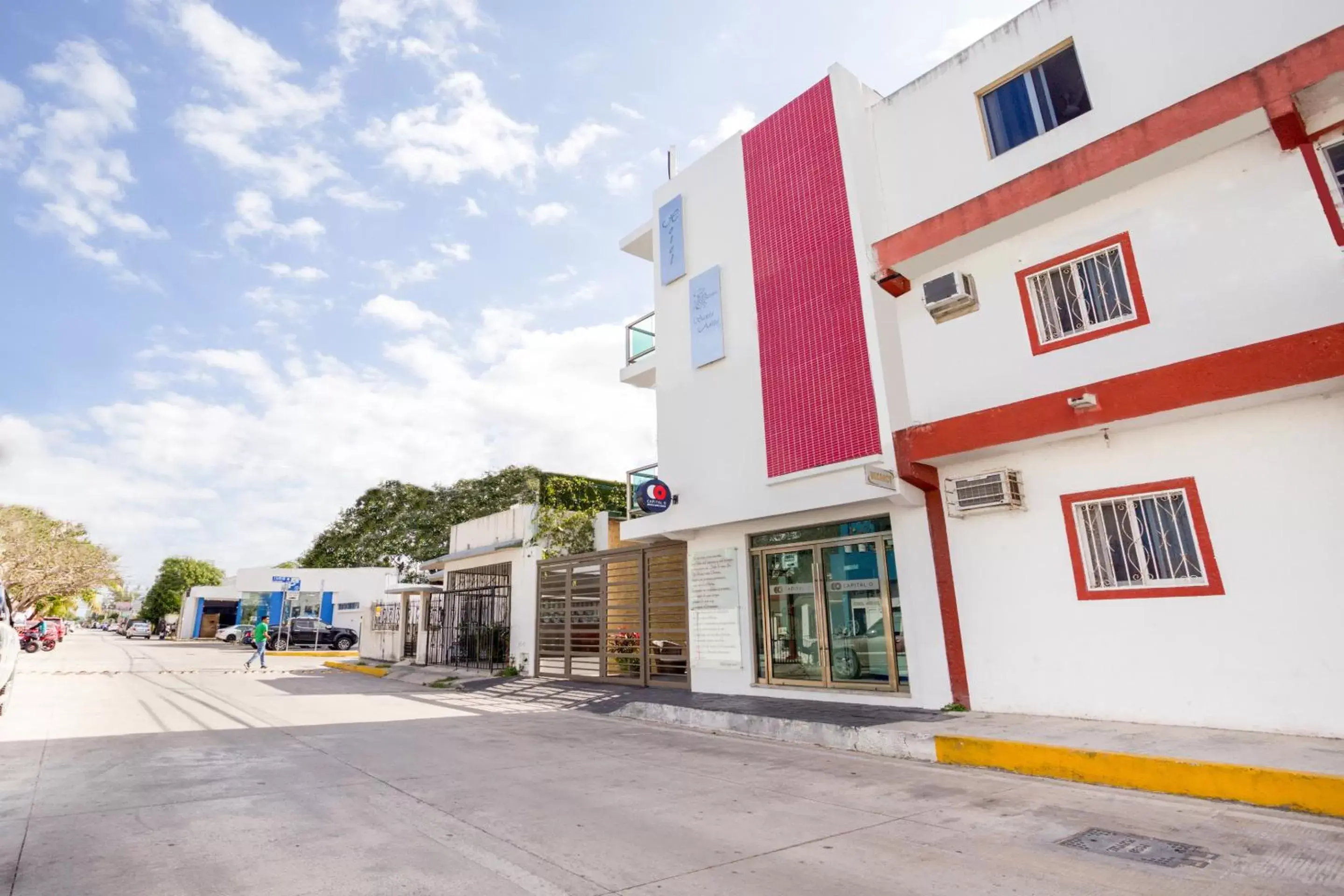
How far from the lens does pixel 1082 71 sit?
8.98 m

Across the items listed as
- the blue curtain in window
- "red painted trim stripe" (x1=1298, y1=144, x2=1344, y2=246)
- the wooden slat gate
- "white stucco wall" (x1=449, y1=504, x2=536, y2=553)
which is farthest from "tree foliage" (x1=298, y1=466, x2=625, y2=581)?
"red painted trim stripe" (x1=1298, y1=144, x2=1344, y2=246)

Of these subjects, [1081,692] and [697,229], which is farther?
[697,229]

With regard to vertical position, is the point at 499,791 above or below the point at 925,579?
below

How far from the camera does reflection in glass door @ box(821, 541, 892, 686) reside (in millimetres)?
10273

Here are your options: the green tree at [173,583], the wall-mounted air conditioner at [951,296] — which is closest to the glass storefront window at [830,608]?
the wall-mounted air conditioner at [951,296]

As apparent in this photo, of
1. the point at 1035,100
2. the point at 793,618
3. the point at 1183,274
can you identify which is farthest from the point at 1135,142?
the point at 793,618

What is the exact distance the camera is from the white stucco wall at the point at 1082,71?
25.0 feet

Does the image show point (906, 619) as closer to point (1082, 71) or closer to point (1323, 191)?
point (1323, 191)

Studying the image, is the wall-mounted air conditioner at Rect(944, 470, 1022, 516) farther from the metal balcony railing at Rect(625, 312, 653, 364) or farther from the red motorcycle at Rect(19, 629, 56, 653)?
the red motorcycle at Rect(19, 629, 56, 653)

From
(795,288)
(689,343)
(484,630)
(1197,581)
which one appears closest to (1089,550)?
(1197,581)

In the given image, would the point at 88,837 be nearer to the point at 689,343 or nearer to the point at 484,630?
the point at 689,343

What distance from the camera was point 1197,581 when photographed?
7328 mm

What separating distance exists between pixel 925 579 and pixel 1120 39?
24.7 feet

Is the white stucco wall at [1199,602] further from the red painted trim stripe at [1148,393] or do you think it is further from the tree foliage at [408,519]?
the tree foliage at [408,519]
